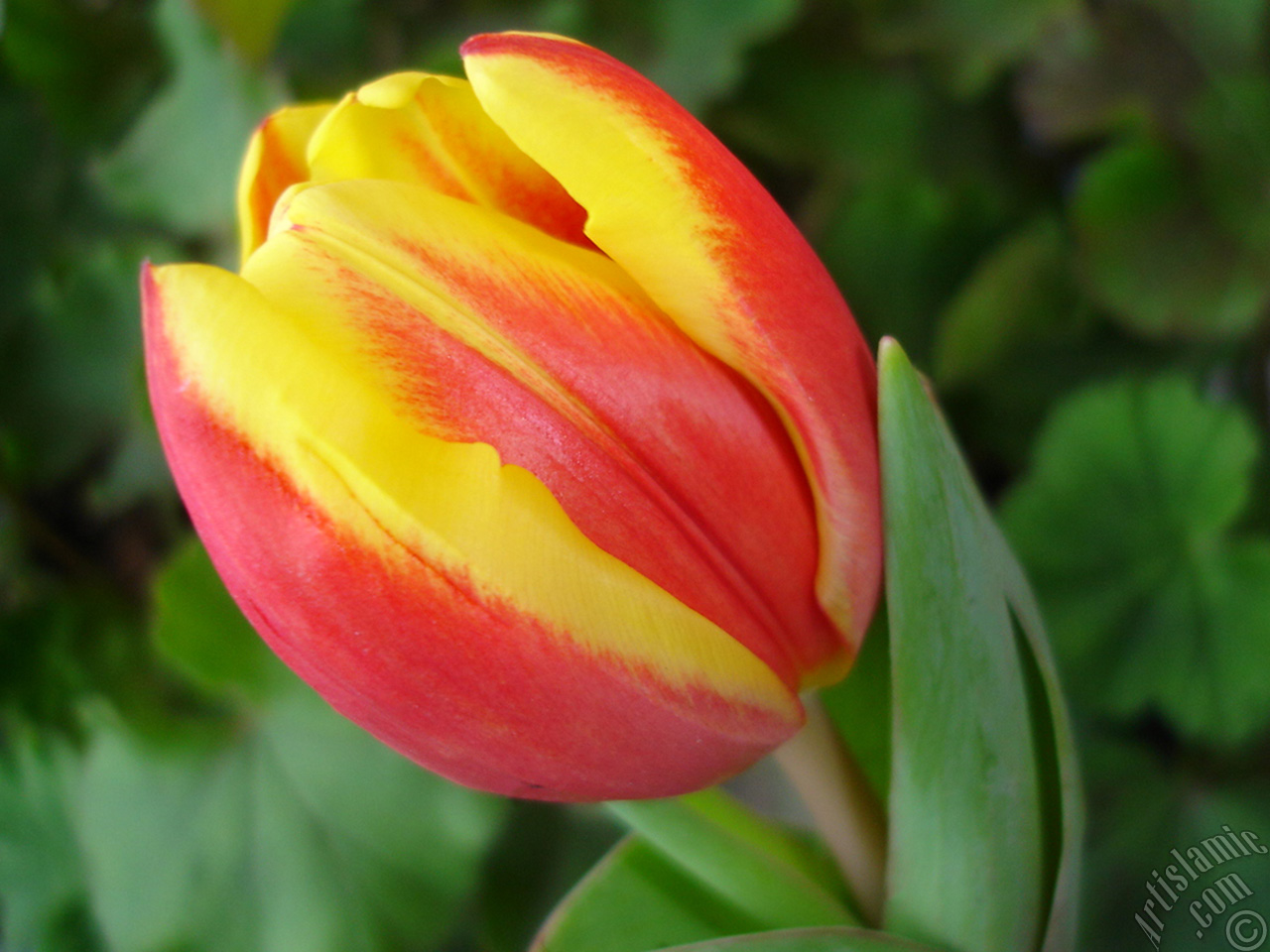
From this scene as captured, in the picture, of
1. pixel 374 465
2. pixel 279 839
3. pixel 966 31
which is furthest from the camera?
pixel 966 31

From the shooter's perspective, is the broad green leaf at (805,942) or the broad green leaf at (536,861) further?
the broad green leaf at (536,861)

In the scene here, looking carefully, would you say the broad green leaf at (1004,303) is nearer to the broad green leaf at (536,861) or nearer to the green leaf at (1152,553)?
the green leaf at (1152,553)

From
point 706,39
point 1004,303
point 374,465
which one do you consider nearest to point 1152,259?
point 1004,303

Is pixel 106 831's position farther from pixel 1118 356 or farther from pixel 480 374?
pixel 1118 356

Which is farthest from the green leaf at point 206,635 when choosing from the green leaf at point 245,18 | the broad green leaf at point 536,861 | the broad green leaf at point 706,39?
the broad green leaf at point 706,39

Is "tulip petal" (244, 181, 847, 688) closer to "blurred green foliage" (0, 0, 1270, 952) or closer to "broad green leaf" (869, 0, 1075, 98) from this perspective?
"blurred green foliage" (0, 0, 1270, 952)

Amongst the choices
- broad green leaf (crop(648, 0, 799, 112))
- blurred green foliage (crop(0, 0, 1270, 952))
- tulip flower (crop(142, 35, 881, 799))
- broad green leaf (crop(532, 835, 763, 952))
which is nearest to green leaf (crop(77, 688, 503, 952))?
blurred green foliage (crop(0, 0, 1270, 952))

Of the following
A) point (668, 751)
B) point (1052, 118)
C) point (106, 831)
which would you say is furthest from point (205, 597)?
point (1052, 118)

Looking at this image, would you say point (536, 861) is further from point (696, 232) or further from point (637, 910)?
point (696, 232)
